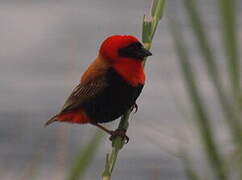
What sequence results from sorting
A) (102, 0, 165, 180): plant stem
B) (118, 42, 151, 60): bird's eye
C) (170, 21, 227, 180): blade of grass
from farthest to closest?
(118, 42, 151, 60): bird's eye, (102, 0, 165, 180): plant stem, (170, 21, 227, 180): blade of grass

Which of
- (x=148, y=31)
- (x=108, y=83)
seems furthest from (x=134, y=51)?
(x=148, y=31)

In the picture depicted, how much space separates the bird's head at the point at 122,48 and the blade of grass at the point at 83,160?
1207 mm

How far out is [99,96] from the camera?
2250 millimetres

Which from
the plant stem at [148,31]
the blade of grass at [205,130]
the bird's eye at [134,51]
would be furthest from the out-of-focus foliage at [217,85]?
the bird's eye at [134,51]

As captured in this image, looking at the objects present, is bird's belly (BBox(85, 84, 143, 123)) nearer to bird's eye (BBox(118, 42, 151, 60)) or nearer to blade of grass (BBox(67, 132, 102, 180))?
bird's eye (BBox(118, 42, 151, 60))

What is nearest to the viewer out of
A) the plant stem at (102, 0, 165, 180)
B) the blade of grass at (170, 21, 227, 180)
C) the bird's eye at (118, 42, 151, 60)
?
the blade of grass at (170, 21, 227, 180)

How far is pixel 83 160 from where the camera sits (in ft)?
2.89

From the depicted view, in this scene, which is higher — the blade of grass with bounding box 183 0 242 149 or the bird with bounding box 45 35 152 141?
the blade of grass with bounding box 183 0 242 149

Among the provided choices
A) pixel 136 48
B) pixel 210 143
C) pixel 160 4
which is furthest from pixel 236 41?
pixel 136 48

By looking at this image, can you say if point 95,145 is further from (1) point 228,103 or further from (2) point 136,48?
(2) point 136,48

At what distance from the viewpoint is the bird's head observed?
6.98ft

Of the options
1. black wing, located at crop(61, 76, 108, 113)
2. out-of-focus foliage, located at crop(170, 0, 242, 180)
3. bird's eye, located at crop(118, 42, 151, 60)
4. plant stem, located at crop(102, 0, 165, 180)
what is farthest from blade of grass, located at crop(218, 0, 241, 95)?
black wing, located at crop(61, 76, 108, 113)

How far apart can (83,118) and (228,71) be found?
141 cm

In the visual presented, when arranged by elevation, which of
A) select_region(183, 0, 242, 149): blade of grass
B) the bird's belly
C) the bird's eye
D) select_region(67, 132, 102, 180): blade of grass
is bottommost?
the bird's belly
